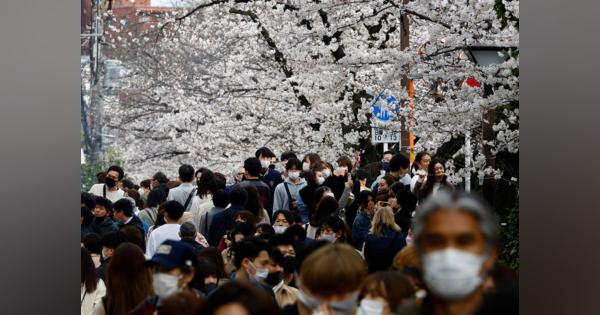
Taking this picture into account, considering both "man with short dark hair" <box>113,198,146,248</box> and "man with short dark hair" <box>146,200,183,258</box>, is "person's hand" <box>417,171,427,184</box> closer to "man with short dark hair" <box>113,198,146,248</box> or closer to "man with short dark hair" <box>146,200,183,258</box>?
"man with short dark hair" <box>113,198,146,248</box>

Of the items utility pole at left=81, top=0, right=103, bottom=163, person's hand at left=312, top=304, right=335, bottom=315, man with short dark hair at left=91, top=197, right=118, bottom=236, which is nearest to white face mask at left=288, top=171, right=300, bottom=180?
man with short dark hair at left=91, top=197, right=118, bottom=236

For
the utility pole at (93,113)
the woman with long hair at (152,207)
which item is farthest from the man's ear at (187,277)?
the utility pole at (93,113)

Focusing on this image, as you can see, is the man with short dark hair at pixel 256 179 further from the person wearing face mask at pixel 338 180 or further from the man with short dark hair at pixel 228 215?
the man with short dark hair at pixel 228 215

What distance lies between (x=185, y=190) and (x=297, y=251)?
3277 millimetres

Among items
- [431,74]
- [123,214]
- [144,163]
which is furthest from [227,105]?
[123,214]

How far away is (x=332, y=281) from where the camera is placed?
3553 millimetres

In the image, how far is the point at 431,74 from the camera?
31.9ft

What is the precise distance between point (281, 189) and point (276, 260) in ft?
12.3

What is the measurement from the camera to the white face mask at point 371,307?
→ 362cm

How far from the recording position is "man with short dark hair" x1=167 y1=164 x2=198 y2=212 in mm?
8117

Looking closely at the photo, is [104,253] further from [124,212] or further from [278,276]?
[278,276]

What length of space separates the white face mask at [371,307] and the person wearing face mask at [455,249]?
795mm
